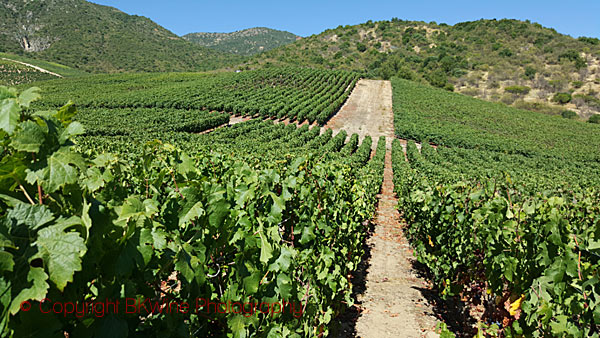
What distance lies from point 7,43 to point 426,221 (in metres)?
172

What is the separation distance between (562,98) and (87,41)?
156 meters

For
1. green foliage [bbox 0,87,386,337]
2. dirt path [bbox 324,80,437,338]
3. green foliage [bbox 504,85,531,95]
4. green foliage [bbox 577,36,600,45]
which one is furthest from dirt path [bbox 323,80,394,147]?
green foliage [bbox 577,36,600,45]

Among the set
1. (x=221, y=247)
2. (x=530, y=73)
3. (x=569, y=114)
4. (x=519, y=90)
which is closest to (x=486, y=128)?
(x=569, y=114)

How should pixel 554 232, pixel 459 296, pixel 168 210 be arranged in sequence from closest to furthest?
pixel 168 210 < pixel 554 232 < pixel 459 296

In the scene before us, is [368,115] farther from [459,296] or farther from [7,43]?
[7,43]

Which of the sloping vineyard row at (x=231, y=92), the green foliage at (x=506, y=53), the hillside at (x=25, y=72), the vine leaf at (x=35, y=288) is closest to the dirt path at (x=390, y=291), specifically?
the vine leaf at (x=35, y=288)

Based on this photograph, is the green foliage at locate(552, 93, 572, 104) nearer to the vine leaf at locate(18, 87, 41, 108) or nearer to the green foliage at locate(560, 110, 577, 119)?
the green foliage at locate(560, 110, 577, 119)

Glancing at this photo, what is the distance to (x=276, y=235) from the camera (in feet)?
6.63

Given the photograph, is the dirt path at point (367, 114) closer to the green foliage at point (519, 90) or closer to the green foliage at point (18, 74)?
the green foliage at point (519, 90)

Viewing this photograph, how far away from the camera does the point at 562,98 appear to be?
2415 inches

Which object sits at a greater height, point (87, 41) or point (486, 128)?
point (87, 41)

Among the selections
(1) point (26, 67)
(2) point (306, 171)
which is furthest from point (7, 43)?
(2) point (306, 171)

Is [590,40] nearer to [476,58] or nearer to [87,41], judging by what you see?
[476,58]

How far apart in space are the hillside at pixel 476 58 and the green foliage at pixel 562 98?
0.20m
